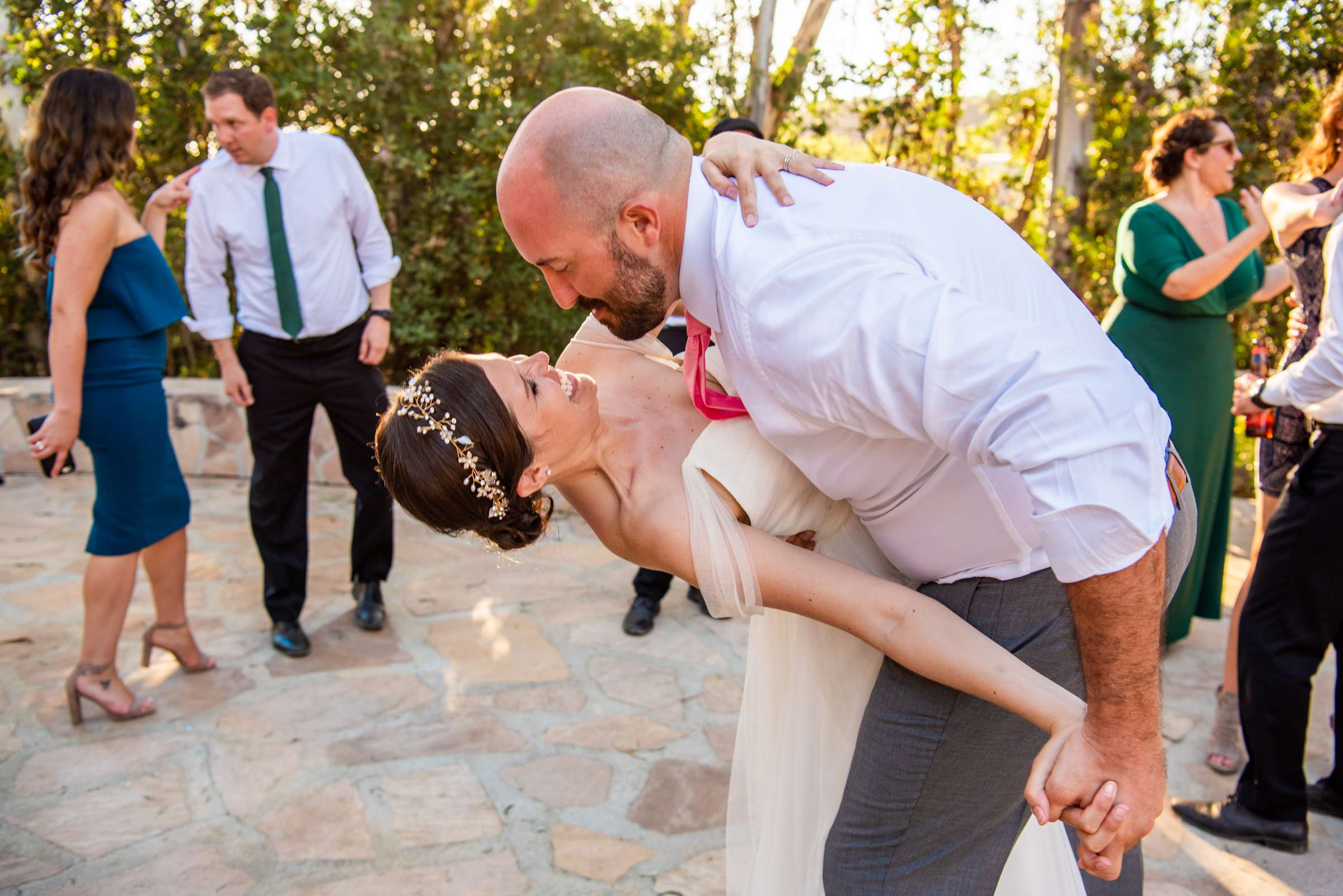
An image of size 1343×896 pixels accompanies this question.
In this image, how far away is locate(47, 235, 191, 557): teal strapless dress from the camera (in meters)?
3.41

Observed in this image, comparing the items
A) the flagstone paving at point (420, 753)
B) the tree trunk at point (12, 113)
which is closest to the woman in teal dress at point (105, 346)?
the flagstone paving at point (420, 753)

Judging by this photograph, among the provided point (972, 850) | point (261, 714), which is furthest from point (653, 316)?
point (261, 714)

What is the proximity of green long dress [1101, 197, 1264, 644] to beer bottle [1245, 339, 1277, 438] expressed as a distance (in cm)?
40

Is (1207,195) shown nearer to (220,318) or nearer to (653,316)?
(653,316)

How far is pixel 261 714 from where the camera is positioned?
3559 mm

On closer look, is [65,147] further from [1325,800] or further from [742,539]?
[1325,800]

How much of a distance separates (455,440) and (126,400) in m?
2.08

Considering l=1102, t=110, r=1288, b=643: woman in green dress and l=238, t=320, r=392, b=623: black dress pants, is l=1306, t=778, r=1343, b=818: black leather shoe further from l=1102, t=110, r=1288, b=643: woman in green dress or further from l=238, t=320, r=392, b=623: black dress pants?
l=238, t=320, r=392, b=623: black dress pants

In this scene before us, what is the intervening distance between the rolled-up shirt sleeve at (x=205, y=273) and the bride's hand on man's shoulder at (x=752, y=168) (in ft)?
9.67

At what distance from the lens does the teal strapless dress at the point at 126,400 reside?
341cm

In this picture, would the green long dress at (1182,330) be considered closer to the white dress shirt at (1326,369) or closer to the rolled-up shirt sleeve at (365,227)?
the white dress shirt at (1326,369)

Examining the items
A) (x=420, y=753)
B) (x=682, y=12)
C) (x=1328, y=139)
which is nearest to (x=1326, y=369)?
(x=1328, y=139)

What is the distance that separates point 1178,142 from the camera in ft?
12.5

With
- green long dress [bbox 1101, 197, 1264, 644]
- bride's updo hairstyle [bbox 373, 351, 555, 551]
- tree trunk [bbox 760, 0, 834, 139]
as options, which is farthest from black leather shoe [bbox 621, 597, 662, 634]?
tree trunk [bbox 760, 0, 834, 139]
